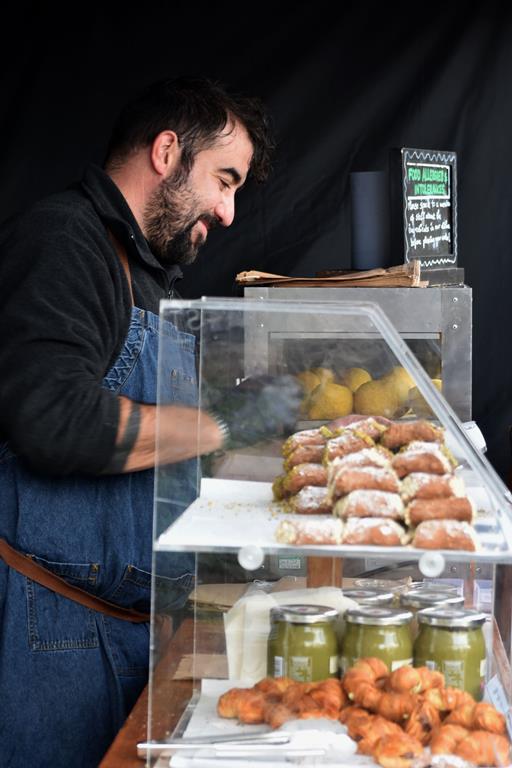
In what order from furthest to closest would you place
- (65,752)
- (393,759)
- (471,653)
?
(65,752), (471,653), (393,759)

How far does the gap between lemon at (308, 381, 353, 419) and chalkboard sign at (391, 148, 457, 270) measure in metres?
1.44

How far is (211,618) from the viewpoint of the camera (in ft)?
5.31

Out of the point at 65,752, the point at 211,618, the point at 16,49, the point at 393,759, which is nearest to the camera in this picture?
the point at 393,759

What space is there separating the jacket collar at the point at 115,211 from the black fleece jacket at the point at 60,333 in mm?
34

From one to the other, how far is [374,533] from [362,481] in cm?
9

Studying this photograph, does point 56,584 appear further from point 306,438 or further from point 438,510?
point 438,510

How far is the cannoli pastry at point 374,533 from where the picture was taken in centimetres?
130

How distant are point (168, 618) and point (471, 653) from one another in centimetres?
40

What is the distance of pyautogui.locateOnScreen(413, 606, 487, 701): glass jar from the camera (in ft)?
4.79

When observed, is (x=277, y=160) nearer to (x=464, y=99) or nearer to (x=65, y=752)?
(x=464, y=99)

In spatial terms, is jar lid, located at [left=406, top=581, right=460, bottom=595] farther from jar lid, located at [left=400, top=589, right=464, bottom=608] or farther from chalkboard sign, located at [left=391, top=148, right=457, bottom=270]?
chalkboard sign, located at [left=391, top=148, right=457, bottom=270]

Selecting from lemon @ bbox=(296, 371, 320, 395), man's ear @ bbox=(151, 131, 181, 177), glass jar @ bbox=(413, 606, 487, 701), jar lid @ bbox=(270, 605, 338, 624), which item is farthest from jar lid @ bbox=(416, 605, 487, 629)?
man's ear @ bbox=(151, 131, 181, 177)

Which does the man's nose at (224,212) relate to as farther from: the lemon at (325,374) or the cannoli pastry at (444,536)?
the cannoli pastry at (444,536)

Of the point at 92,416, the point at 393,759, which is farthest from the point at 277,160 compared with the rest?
the point at 393,759
